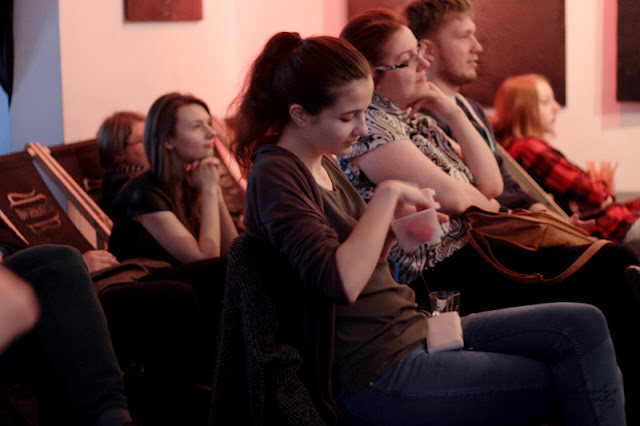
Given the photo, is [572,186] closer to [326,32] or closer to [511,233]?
[511,233]

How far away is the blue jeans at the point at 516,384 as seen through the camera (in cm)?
130

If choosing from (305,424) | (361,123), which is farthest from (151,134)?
(305,424)

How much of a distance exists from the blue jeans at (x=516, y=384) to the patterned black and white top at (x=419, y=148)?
0.63 m

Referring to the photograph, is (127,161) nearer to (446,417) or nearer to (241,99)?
(241,99)

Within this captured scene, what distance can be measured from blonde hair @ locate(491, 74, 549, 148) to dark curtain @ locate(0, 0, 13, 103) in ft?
7.50

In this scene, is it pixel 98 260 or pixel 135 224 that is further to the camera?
pixel 135 224

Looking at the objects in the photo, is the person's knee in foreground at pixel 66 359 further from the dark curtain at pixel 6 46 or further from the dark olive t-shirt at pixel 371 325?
the dark curtain at pixel 6 46

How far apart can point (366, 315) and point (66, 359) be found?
773mm

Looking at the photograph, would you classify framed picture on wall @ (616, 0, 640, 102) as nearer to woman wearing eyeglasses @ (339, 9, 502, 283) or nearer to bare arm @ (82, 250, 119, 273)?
woman wearing eyeglasses @ (339, 9, 502, 283)

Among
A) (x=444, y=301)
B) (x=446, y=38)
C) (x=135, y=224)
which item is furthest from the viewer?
(x=135, y=224)

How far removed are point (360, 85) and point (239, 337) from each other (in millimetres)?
525

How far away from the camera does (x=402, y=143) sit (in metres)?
1.99

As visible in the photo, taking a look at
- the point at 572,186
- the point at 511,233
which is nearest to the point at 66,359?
the point at 511,233

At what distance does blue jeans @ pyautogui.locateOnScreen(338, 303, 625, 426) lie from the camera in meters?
1.30
